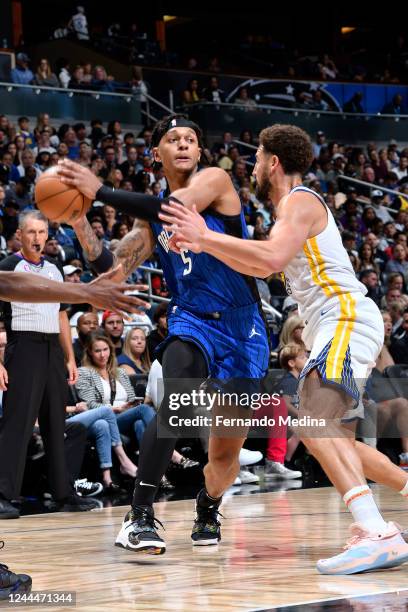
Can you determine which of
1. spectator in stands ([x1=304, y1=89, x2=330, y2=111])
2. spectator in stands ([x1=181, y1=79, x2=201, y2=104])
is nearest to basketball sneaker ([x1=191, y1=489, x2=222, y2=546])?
spectator in stands ([x1=181, y1=79, x2=201, y2=104])

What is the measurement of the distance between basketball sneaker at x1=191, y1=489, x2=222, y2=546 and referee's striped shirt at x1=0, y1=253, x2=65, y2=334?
2.10 meters

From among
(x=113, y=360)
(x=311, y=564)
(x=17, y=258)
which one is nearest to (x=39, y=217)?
(x=17, y=258)

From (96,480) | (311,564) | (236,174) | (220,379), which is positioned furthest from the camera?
(236,174)

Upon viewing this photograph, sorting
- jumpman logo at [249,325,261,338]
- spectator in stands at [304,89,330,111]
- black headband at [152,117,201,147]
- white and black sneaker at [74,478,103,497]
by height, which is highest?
black headband at [152,117,201,147]

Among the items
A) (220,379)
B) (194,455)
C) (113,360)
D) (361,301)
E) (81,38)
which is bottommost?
(194,455)

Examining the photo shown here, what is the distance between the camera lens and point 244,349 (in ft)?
17.1

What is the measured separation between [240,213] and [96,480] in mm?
3772

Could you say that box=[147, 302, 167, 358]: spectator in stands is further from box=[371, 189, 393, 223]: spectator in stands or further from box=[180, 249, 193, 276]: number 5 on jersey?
box=[371, 189, 393, 223]: spectator in stands

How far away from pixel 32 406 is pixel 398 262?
9661 mm

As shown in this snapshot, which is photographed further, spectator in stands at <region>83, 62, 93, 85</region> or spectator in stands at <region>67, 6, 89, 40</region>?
spectator in stands at <region>67, 6, 89, 40</region>

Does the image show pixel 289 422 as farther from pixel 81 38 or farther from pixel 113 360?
pixel 81 38

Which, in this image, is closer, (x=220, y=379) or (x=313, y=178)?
(x=220, y=379)

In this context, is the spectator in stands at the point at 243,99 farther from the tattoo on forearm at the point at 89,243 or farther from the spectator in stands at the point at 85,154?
the tattoo on forearm at the point at 89,243

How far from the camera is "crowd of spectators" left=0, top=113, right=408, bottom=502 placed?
8.66 meters
